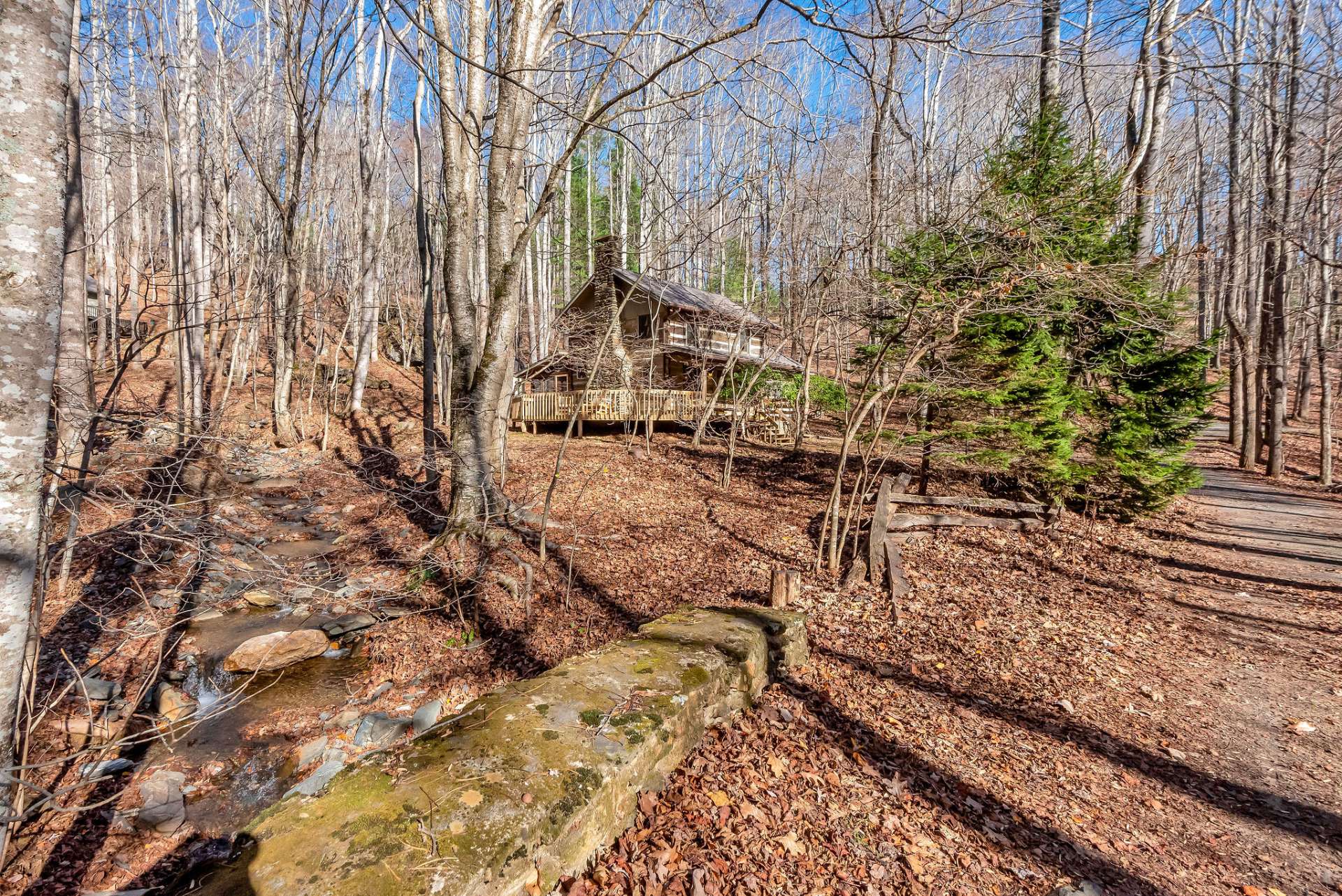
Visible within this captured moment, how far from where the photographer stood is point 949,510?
8758 millimetres

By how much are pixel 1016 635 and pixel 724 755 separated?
3.99 metres

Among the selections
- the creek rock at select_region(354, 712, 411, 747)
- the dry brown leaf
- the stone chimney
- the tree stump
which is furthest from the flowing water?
the stone chimney

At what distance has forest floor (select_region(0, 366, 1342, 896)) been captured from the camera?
3045mm

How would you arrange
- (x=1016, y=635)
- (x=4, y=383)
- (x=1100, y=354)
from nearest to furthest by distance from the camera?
(x=4, y=383) → (x=1016, y=635) → (x=1100, y=354)

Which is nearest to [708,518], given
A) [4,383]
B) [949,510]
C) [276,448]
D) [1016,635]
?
[949,510]

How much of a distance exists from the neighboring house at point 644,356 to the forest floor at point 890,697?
22.9 ft

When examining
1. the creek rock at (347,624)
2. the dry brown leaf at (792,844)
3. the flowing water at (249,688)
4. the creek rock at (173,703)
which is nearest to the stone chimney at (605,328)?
the creek rock at (347,624)

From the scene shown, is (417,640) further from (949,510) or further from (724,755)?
(949,510)

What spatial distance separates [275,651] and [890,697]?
6295 millimetres

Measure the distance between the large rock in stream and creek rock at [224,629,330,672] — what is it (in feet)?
13.9

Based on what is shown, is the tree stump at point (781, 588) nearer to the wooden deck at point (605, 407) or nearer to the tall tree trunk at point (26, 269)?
the tall tree trunk at point (26, 269)

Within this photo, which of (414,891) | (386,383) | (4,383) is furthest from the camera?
(386,383)

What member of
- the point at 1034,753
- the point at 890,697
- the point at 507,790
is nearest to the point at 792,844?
the point at 507,790

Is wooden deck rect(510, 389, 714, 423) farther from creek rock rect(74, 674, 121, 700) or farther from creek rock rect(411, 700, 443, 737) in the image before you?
creek rock rect(74, 674, 121, 700)
